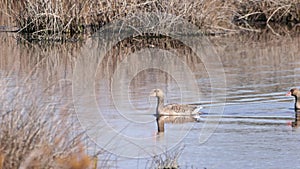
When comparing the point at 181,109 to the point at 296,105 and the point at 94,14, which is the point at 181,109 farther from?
the point at 94,14

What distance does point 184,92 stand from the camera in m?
13.6

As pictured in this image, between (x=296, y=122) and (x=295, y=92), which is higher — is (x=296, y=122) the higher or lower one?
the lower one

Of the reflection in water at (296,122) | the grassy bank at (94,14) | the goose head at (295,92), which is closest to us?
the reflection in water at (296,122)

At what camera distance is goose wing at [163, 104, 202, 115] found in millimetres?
11539

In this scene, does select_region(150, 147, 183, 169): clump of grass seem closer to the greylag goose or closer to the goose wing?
the goose wing

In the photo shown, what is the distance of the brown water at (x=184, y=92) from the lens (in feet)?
30.1

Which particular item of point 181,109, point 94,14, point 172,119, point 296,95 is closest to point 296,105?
point 296,95

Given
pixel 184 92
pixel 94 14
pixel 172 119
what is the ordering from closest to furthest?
pixel 172 119, pixel 184 92, pixel 94 14

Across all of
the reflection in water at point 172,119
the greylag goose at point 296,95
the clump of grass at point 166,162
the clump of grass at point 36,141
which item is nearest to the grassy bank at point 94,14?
the greylag goose at point 296,95

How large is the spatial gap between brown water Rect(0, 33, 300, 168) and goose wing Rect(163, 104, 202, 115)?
27cm

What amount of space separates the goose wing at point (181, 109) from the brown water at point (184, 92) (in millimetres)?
274

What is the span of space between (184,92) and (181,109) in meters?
2.02

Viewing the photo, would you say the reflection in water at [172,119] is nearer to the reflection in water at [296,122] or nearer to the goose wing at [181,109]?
the goose wing at [181,109]

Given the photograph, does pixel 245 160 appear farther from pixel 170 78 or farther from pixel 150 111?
pixel 170 78
